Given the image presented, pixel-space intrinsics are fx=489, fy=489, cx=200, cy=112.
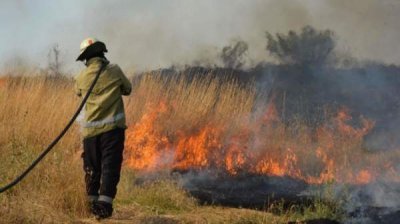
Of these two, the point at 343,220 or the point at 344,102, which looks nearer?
the point at 343,220

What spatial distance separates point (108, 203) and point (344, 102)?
41.5ft

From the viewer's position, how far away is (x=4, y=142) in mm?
8648

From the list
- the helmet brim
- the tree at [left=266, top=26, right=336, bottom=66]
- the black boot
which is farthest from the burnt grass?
the black boot

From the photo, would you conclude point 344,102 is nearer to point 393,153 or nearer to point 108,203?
point 393,153

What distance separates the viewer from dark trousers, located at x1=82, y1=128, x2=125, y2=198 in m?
5.52

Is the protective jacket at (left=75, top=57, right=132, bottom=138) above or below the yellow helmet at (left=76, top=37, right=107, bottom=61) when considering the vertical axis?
below

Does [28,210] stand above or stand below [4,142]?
below

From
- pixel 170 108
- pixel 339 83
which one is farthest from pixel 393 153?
pixel 339 83

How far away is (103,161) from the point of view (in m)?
5.62

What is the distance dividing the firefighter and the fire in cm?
416

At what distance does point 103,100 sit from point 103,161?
0.70 m

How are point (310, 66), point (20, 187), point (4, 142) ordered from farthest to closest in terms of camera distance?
point (310, 66), point (4, 142), point (20, 187)

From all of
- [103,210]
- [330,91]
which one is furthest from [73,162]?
[330,91]

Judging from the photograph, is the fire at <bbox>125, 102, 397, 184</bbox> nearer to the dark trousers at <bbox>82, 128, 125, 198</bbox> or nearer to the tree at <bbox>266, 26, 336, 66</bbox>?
the dark trousers at <bbox>82, 128, 125, 198</bbox>
